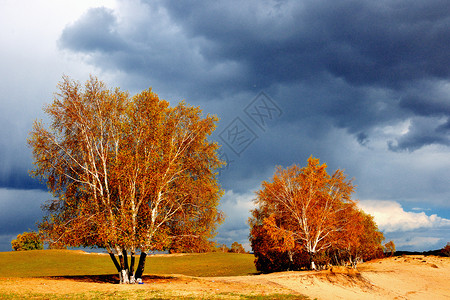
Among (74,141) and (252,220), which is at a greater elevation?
(74,141)

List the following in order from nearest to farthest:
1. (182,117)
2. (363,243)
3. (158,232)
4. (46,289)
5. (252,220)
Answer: (46,289), (158,232), (182,117), (252,220), (363,243)

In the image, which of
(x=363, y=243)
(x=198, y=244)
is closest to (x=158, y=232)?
(x=198, y=244)

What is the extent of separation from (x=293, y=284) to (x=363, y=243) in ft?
128

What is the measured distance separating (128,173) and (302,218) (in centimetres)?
2558

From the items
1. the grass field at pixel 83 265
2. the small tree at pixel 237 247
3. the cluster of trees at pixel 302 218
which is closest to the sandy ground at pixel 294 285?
the cluster of trees at pixel 302 218

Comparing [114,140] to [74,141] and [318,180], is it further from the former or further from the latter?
[318,180]

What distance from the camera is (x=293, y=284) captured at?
29.7 metres

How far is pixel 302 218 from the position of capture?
142 feet

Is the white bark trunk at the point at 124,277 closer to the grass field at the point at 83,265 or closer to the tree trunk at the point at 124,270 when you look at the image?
the tree trunk at the point at 124,270

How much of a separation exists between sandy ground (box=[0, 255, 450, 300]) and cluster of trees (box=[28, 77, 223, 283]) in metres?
3.20

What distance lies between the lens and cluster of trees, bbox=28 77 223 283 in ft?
88.6

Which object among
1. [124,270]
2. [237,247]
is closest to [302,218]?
[124,270]

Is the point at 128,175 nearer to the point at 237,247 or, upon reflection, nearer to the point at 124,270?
the point at 124,270

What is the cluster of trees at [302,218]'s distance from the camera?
139ft
